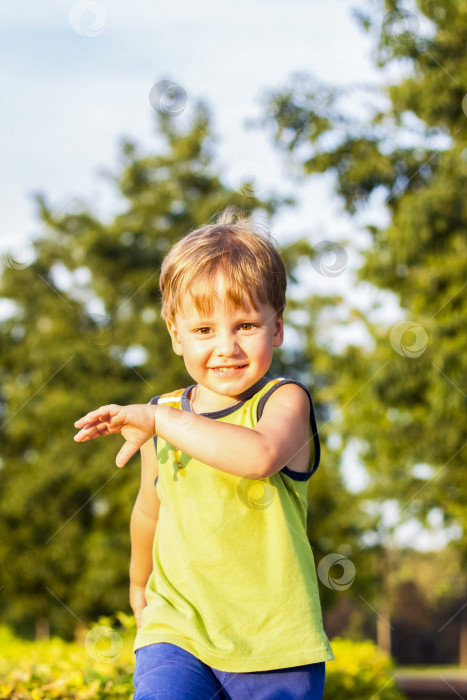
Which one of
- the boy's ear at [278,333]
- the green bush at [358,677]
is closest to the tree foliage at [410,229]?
the green bush at [358,677]

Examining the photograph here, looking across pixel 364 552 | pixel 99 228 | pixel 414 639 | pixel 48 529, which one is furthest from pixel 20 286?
pixel 414 639

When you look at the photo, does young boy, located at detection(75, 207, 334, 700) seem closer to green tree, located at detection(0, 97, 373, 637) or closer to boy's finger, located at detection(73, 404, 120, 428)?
boy's finger, located at detection(73, 404, 120, 428)

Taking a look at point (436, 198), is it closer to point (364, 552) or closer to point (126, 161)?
point (364, 552)

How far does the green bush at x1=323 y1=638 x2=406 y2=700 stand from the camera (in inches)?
196

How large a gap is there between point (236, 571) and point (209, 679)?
0.25 metres

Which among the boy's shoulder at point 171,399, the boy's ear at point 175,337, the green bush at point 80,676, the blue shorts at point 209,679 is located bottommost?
the green bush at point 80,676

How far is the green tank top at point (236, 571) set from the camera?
1858 millimetres

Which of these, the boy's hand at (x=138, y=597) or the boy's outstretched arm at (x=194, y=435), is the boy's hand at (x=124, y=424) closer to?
the boy's outstretched arm at (x=194, y=435)

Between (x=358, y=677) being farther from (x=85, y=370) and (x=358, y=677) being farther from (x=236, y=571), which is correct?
(x=85, y=370)

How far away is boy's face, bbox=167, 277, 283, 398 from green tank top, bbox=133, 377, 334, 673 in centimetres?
8

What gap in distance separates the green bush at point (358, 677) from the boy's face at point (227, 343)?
11.2 feet

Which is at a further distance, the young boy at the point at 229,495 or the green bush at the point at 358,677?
the green bush at the point at 358,677

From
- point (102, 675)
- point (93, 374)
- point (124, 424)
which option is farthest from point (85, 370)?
point (124, 424)

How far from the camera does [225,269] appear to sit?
1.99 m
